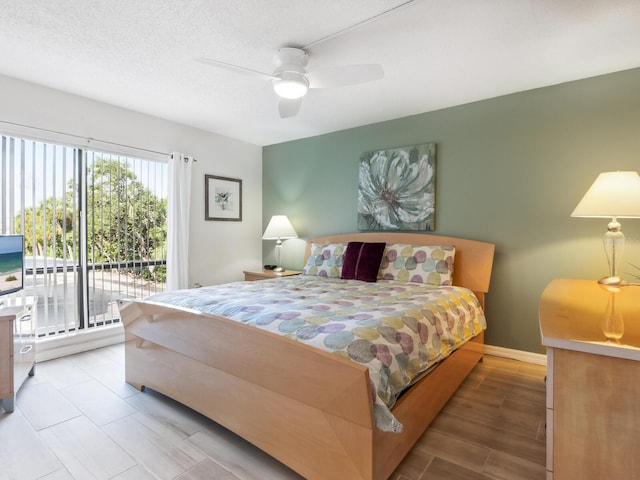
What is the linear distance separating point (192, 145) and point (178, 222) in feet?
3.19

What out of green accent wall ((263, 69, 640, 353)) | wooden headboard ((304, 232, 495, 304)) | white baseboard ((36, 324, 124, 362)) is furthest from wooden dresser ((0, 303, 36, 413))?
green accent wall ((263, 69, 640, 353))

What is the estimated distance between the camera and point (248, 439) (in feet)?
5.63

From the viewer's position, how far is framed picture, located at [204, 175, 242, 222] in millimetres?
4262

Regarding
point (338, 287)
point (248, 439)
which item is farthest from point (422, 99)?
point (248, 439)

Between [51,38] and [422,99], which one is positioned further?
[422,99]

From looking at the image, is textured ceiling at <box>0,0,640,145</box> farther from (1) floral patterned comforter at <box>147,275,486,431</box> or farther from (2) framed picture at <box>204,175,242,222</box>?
(1) floral patterned comforter at <box>147,275,486,431</box>

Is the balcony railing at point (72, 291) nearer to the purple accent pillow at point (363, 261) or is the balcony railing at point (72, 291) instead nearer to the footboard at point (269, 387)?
the footboard at point (269, 387)

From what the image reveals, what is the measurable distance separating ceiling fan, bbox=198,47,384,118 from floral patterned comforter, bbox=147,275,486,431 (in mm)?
1384

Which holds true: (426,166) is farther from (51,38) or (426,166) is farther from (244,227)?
(51,38)

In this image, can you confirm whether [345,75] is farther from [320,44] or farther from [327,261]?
[327,261]

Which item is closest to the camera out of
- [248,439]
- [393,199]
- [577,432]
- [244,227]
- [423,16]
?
[577,432]

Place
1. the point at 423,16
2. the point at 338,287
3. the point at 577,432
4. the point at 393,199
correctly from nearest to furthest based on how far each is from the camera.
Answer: the point at 577,432, the point at 423,16, the point at 338,287, the point at 393,199

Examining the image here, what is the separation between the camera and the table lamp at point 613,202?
2.00m

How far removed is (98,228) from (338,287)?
8.02 ft
